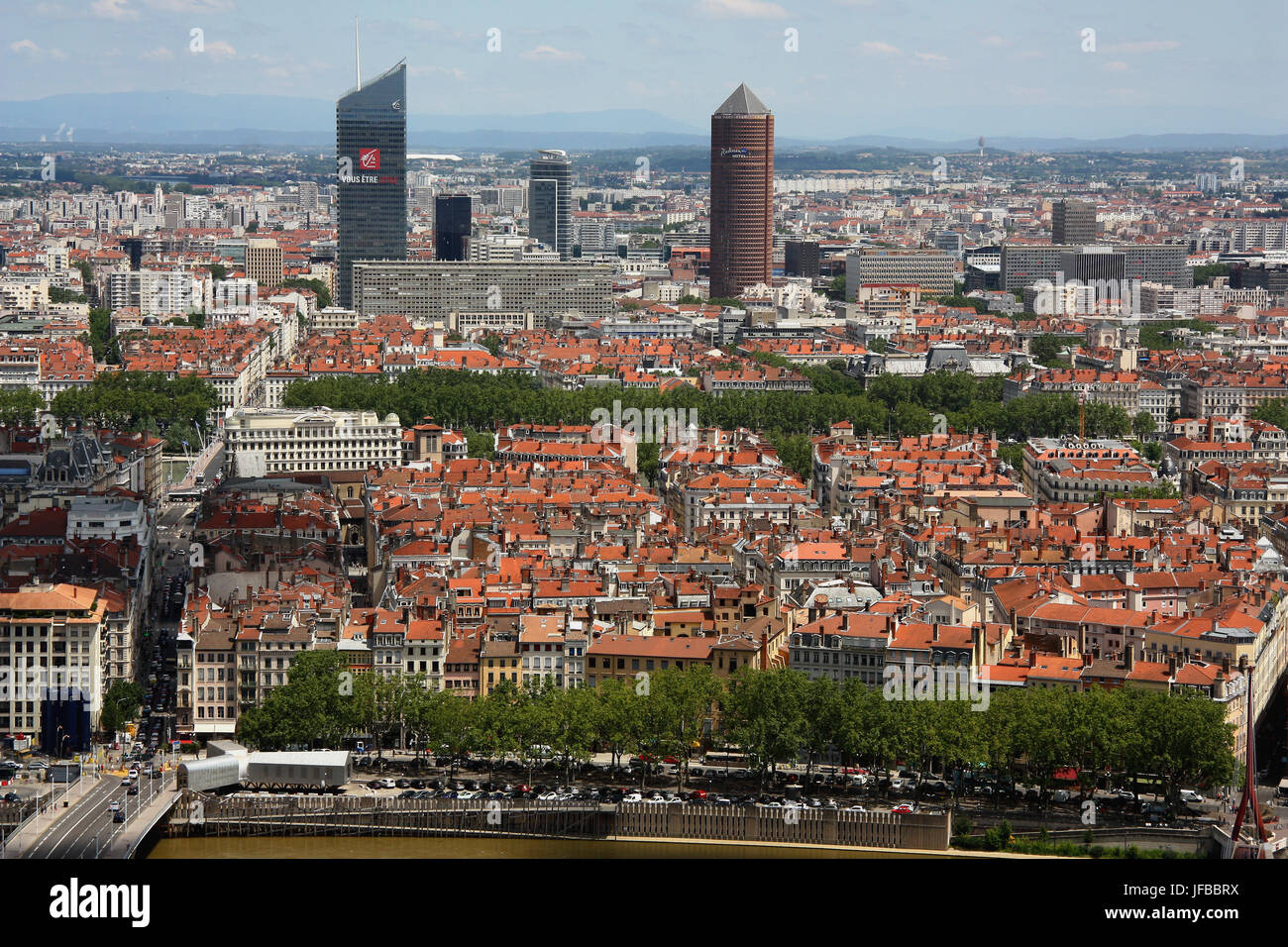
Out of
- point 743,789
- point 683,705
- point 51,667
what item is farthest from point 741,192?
point 743,789

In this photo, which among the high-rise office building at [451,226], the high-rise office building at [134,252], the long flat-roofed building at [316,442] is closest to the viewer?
the long flat-roofed building at [316,442]

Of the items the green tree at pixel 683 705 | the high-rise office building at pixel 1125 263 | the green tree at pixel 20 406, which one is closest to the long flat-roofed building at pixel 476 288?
the high-rise office building at pixel 1125 263

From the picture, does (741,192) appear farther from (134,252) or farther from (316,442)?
(316,442)

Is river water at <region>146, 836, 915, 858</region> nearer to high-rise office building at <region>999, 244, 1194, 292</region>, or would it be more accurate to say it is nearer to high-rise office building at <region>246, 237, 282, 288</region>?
high-rise office building at <region>246, 237, 282, 288</region>

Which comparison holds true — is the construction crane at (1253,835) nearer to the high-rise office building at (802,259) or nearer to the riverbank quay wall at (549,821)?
the riverbank quay wall at (549,821)

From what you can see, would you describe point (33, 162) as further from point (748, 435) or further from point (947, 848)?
point (947, 848)

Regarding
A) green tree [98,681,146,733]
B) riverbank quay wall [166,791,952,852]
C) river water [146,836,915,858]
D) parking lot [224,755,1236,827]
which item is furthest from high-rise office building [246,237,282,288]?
river water [146,836,915,858]

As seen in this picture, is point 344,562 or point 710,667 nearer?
point 710,667
